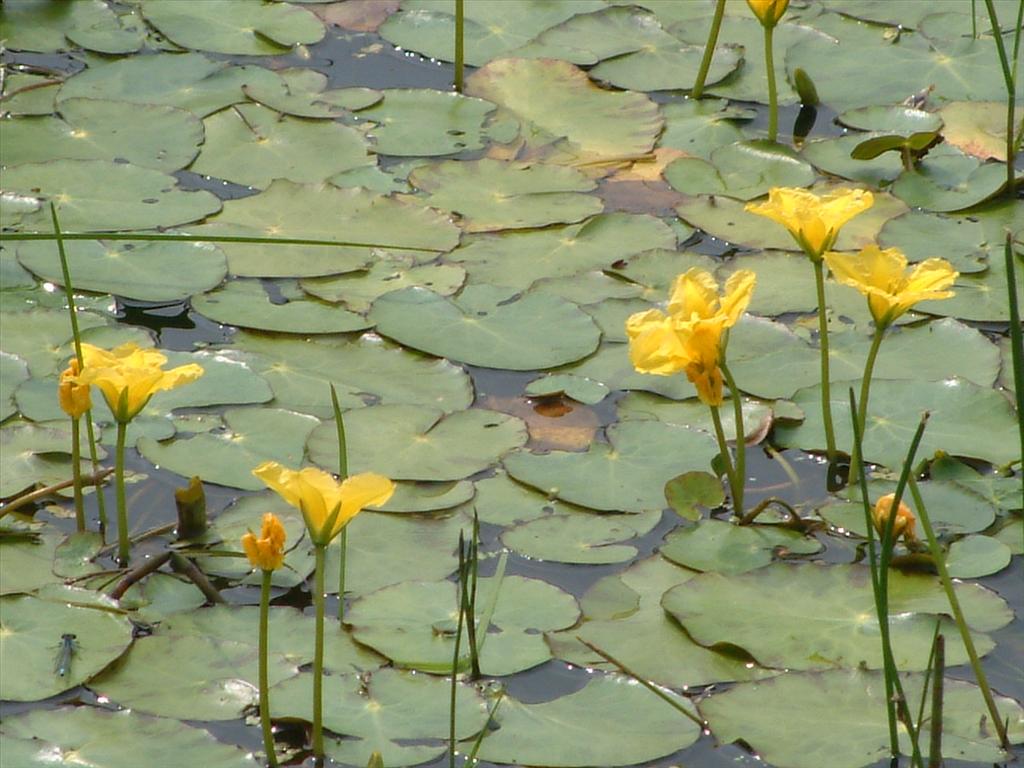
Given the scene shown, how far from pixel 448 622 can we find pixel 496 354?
24.4 inches

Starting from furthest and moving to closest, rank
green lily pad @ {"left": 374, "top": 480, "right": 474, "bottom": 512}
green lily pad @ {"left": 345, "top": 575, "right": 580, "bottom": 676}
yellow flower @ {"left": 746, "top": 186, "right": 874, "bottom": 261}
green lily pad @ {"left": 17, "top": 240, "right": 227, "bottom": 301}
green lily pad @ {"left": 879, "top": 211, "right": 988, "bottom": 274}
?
green lily pad @ {"left": 879, "top": 211, "right": 988, "bottom": 274} < green lily pad @ {"left": 17, "top": 240, "right": 227, "bottom": 301} < green lily pad @ {"left": 374, "top": 480, "right": 474, "bottom": 512} < yellow flower @ {"left": 746, "top": 186, "right": 874, "bottom": 261} < green lily pad @ {"left": 345, "top": 575, "right": 580, "bottom": 676}

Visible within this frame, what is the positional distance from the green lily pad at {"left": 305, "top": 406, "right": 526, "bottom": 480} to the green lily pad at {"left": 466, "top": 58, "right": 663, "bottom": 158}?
907 millimetres

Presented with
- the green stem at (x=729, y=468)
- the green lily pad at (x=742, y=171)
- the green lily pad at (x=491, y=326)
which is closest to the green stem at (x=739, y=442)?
the green stem at (x=729, y=468)

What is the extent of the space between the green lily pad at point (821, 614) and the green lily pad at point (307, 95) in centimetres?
148

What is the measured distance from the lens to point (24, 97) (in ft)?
9.96

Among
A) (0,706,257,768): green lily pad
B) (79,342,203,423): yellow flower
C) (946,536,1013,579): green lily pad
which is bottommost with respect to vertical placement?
(0,706,257,768): green lily pad

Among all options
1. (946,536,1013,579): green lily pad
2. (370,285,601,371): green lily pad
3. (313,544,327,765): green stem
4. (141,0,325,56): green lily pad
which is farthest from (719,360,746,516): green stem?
(141,0,325,56): green lily pad

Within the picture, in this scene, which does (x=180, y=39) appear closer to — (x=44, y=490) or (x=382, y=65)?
(x=382, y=65)

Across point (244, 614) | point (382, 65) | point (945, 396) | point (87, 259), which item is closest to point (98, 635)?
point (244, 614)

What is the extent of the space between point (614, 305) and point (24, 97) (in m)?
1.32

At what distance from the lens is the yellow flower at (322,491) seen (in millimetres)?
1452

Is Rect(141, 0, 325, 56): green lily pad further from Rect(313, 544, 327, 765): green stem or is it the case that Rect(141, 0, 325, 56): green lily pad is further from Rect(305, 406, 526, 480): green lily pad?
Rect(313, 544, 327, 765): green stem

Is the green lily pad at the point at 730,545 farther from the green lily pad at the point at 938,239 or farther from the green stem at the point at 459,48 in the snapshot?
the green stem at the point at 459,48

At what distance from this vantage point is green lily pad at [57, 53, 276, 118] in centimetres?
305
